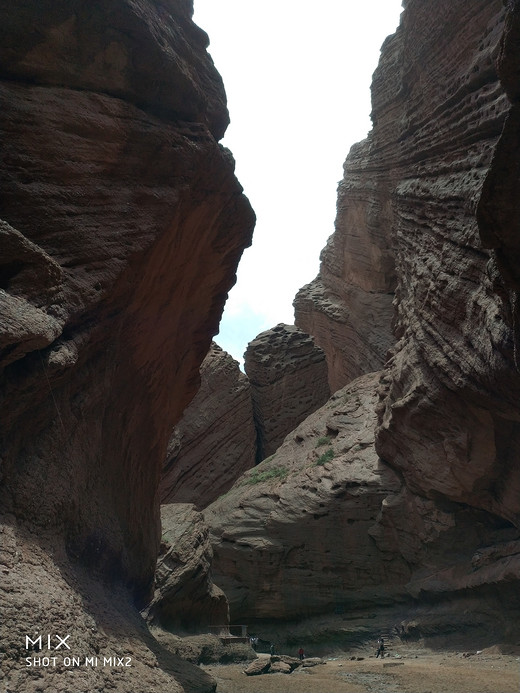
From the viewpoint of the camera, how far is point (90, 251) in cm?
713

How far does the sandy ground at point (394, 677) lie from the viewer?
9820 millimetres

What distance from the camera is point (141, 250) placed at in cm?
777

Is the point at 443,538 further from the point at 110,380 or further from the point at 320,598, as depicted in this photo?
the point at 110,380

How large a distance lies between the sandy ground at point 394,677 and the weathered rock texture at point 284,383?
18.5m

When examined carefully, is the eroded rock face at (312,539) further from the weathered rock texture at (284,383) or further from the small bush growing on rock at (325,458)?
the weathered rock texture at (284,383)

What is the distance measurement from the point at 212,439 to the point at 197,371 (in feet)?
58.6

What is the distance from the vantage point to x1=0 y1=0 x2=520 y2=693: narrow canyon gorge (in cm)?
609

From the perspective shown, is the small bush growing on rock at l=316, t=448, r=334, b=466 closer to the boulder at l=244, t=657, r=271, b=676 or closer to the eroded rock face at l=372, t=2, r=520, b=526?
the eroded rock face at l=372, t=2, r=520, b=526

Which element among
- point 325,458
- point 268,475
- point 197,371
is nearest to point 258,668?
point 197,371

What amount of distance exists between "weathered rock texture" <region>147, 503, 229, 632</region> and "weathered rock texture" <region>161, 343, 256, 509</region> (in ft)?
43.1

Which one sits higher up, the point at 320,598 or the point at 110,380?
the point at 110,380

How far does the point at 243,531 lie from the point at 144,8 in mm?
16791

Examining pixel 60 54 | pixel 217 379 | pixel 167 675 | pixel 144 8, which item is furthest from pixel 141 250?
pixel 217 379

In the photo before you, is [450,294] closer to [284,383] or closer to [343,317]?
[343,317]
